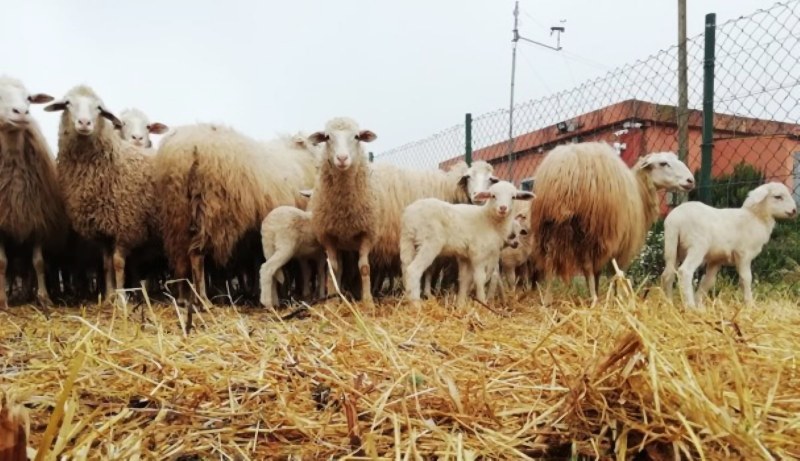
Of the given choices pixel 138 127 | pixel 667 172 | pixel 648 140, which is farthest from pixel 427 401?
pixel 648 140

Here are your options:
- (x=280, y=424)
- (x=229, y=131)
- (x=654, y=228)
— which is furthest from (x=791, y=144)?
(x=280, y=424)

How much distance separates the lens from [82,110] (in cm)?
502

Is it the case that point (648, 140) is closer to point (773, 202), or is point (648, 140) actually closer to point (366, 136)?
point (773, 202)

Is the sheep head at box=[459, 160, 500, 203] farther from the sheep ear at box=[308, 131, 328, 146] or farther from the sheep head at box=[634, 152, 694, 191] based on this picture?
the sheep ear at box=[308, 131, 328, 146]

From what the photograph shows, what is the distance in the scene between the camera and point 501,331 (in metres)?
Answer: 2.84

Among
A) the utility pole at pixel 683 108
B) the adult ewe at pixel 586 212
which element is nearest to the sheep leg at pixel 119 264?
the adult ewe at pixel 586 212

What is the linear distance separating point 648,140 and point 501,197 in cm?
559

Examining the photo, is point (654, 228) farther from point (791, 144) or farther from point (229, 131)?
point (229, 131)

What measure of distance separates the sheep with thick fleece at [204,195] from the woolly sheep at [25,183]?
98 centimetres


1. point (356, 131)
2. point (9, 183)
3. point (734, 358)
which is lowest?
point (734, 358)

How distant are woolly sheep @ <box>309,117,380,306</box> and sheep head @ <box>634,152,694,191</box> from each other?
249cm

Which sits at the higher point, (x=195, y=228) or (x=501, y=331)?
(x=195, y=228)

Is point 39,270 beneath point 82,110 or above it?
beneath

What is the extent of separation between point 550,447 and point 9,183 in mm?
5205
